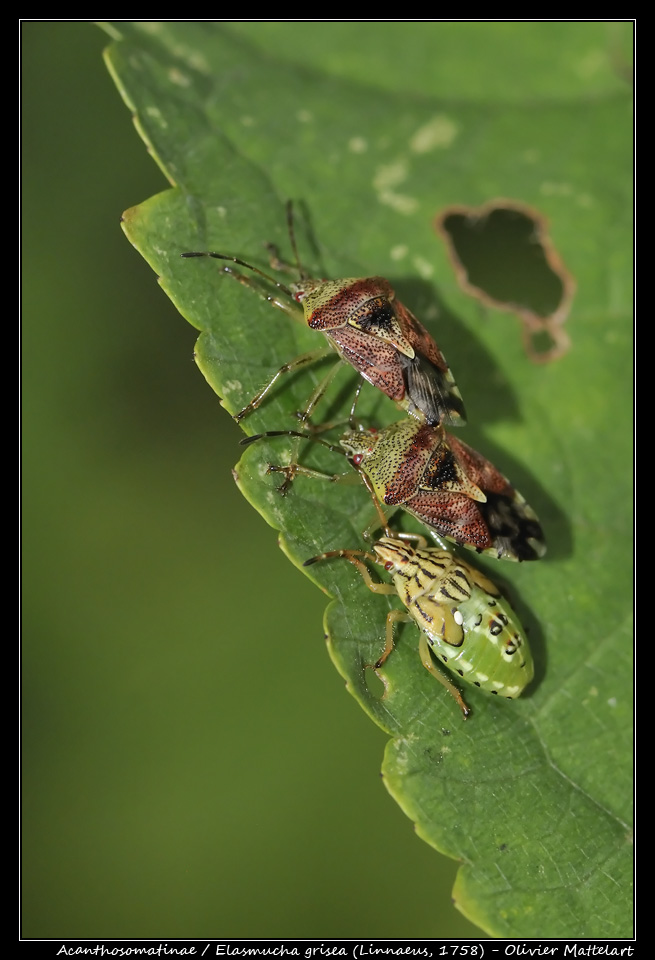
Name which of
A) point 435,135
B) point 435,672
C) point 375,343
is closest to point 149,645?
point 435,672

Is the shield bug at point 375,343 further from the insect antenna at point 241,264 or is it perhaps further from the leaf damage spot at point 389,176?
the leaf damage spot at point 389,176

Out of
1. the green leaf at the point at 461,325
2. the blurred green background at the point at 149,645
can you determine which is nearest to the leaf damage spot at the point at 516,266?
the green leaf at the point at 461,325

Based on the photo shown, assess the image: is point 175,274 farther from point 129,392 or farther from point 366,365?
point 129,392

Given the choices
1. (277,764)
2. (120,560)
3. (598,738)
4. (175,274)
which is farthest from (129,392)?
(598,738)

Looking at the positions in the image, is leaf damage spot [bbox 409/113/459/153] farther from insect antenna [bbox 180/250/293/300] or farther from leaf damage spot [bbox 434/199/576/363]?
A: insect antenna [bbox 180/250/293/300]

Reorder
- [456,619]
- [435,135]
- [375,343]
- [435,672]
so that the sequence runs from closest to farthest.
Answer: [435,672]
[456,619]
[375,343]
[435,135]

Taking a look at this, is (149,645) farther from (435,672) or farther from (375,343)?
(375,343)

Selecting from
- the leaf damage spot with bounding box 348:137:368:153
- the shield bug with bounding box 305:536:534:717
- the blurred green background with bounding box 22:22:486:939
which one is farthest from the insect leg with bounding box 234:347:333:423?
the leaf damage spot with bounding box 348:137:368:153
